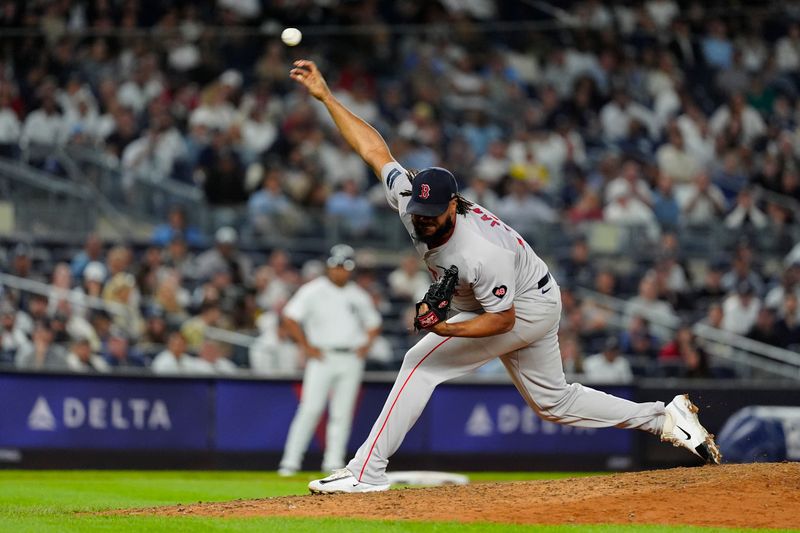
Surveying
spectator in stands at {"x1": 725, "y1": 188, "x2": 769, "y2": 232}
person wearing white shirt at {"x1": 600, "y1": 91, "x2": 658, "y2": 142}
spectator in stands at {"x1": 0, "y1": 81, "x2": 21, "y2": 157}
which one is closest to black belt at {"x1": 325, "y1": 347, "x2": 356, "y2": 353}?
spectator in stands at {"x1": 0, "y1": 81, "x2": 21, "y2": 157}

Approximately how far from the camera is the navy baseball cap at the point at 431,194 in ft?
25.0

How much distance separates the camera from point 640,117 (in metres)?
22.0

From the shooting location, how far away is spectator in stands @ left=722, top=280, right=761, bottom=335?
1816 cm

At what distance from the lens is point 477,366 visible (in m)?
8.40

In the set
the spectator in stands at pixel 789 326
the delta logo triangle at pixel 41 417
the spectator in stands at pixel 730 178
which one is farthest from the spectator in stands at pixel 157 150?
the spectator in stands at pixel 789 326

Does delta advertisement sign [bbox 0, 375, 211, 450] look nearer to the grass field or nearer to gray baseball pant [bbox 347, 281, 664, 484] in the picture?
the grass field

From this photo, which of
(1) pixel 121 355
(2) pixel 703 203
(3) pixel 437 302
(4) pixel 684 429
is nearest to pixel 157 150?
(1) pixel 121 355

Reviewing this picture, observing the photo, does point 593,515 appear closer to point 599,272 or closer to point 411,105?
point 599,272

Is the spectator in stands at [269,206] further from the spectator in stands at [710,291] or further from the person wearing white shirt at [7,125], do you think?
the spectator in stands at [710,291]

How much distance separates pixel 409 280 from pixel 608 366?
297 centimetres

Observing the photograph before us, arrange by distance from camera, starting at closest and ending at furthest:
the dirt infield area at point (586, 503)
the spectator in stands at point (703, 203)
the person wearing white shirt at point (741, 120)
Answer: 1. the dirt infield area at point (586, 503)
2. the spectator in stands at point (703, 203)
3. the person wearing white shirt at point (741, 120)

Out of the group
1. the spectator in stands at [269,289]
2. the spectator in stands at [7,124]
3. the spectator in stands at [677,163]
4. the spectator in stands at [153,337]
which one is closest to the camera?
the spectator in stands at [153,337]

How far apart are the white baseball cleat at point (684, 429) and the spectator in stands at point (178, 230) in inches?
395

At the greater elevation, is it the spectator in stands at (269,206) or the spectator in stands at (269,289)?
the spectator in stands at (269,206)
